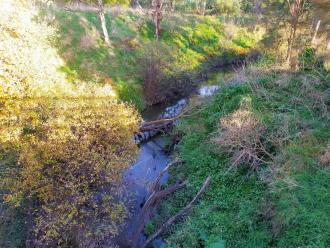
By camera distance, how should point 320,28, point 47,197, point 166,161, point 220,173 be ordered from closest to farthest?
point 47,197 → point 220,173 → point 166,161 → point 320,28

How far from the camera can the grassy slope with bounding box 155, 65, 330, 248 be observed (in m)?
8.39

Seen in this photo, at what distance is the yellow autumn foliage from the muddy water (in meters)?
0.75

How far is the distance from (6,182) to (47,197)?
1434mm

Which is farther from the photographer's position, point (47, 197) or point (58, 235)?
point (47, 197)

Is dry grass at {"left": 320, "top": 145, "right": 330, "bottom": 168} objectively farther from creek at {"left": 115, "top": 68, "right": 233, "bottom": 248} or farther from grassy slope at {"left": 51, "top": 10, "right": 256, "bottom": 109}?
grassy slope at {"left": 51, "top": 10, "right": 256, "bottom": 109}

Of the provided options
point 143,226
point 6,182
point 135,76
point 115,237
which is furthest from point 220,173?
point 135,76

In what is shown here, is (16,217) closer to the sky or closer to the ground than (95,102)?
closer to the ground

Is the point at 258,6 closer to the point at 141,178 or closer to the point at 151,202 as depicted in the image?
the point at 141,178

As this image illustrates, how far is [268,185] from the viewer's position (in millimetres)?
9438

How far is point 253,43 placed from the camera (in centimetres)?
2906

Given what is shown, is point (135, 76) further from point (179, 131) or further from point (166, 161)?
point (166, 161)

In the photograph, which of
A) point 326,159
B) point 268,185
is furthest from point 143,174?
point 326,159

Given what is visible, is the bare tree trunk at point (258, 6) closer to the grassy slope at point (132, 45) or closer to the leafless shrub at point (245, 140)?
the grassy slope at point (132, 45)

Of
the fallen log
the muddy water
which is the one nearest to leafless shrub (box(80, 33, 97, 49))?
the muddy water
